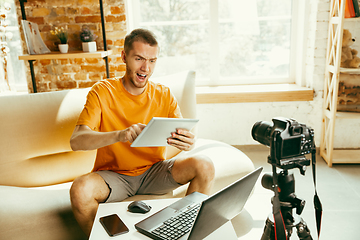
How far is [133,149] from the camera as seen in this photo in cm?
155

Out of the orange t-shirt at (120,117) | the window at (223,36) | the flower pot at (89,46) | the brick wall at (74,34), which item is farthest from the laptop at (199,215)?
the window at (223,36)

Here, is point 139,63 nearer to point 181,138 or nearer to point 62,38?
point 181,138

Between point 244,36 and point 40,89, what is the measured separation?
212 cm

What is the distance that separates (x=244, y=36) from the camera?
2980 millimetres

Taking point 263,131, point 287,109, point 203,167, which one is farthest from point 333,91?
point 263,131

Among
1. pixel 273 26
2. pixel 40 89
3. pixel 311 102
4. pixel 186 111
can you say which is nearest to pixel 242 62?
pixel 273 26

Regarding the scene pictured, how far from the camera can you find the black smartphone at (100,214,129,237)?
978mm

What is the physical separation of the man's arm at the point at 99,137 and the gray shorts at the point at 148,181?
0.20m

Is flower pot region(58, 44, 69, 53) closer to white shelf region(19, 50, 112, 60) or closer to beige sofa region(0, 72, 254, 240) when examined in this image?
white shelf region(19, 50, 112, 60)

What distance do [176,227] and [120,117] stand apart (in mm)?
725

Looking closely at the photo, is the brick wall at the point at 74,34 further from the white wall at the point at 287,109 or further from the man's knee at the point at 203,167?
the man's knee at the point at 203,167

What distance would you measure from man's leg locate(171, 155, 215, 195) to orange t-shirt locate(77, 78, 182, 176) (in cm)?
18

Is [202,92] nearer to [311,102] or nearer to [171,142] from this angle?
[311,102]

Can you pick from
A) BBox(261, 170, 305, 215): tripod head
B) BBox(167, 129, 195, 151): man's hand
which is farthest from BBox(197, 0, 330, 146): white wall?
BBox(261, 170, 305, 215): tripod head
